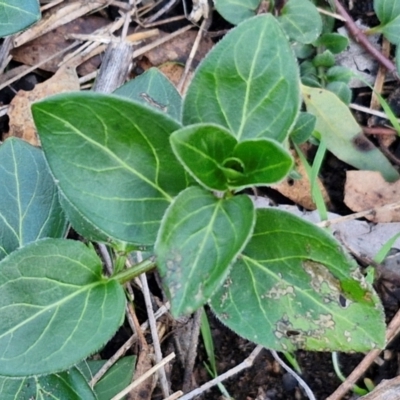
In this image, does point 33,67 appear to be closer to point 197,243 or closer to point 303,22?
point 303,22

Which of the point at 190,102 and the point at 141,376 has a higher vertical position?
the point at 190,102

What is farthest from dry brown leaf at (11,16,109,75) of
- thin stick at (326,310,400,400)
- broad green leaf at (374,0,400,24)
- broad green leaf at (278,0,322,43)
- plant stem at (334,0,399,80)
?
thin stick at (326,310,400,400)

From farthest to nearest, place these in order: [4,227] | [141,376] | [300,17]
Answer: [300,17], [141,376], [4,227]

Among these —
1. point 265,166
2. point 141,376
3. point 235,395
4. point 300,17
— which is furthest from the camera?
point 300,17

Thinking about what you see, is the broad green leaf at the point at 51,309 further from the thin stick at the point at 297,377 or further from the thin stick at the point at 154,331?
the thin stick at the point at 297,377

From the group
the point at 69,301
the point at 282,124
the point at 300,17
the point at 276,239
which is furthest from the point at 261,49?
the point at 300,17

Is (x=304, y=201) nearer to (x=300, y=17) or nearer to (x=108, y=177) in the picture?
(x=300, y=17)

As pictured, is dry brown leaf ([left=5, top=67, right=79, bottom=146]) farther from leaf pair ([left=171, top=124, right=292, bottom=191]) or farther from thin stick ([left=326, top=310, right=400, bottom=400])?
thin stick ([left=326, top=310, right=400, bottom=400])

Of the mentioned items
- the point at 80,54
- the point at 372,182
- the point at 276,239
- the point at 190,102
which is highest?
the point at 190,102
